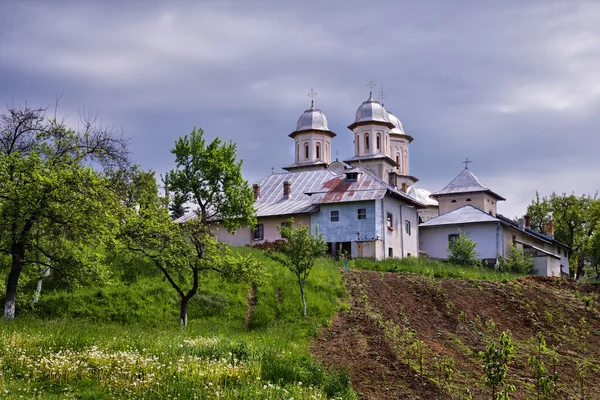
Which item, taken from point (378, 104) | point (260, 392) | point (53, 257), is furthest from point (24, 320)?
point (378, 104)

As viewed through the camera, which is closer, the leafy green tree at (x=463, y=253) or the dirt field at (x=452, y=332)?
the dirt field at (x=452, y=332)

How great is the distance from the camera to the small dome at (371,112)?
63375mm

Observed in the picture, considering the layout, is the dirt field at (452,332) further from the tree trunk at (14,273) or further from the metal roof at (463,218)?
the metal roof at (463,218)

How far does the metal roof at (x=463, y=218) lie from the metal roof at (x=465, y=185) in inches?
344

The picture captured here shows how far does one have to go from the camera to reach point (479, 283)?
30375mm

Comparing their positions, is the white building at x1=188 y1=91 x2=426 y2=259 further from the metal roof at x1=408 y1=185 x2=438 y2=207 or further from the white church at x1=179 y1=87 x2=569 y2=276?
the metal roof at x1=408 y1=185 x2=438 y2=207

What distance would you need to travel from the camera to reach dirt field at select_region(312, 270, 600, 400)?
607 inches

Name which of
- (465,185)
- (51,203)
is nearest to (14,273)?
(51,203)

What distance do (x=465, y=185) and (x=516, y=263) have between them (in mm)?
17746

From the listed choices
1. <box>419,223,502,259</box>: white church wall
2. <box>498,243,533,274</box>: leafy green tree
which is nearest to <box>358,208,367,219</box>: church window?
<box>419,223,502,259</box>: white church wall

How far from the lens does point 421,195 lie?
68625 millimetres

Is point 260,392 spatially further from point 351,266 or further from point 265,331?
point 351,266

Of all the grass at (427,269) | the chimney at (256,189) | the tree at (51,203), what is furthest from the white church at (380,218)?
the tree at (51,203)

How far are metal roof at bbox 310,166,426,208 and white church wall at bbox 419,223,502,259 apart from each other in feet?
10.7
